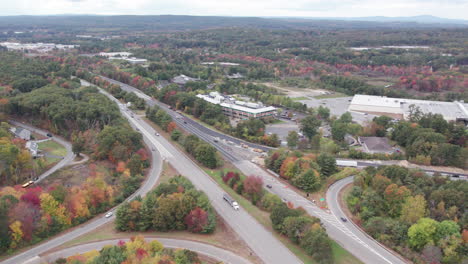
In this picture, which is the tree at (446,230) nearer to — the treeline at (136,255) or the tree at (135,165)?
the treeline at (136,255)

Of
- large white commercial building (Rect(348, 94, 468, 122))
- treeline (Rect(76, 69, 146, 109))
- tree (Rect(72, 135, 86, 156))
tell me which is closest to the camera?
tree (Rect(72, 135, 86, 156))

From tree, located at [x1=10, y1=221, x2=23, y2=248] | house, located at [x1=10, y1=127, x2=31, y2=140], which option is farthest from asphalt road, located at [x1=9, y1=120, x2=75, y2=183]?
tree, located at [x1=10, y1=221, x2=23, y2=248]

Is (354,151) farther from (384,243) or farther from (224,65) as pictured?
(224,65)

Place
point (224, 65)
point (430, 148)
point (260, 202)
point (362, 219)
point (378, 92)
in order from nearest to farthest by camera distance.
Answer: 1. point (362, 219)
2. point (260, 202)
3. point (430, 148)
4. point (378, 92)
5. point (224, 65)

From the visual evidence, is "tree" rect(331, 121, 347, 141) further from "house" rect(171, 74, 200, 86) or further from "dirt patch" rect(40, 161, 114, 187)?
"house" rect(171, 74, 200, 86)

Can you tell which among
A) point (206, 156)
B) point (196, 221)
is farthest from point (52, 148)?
point (196, 221)

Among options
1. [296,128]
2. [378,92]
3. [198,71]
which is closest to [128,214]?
[296,128]

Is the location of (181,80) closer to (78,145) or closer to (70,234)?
(78,145)
